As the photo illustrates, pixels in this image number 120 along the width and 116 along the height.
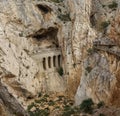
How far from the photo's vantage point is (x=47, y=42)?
51812mm

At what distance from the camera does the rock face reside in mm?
45688

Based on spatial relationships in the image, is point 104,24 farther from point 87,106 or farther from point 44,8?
point 87,106

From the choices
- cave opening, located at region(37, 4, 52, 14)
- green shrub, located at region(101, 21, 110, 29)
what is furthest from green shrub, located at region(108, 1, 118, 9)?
cave opening, located at region(37, 4, 52, 14)

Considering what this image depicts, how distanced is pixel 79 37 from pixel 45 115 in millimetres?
12947

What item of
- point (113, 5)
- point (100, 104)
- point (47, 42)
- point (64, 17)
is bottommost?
point (100, 104)

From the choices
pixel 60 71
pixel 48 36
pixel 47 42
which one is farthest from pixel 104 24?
pixel 60 71

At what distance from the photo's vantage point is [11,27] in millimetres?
48469

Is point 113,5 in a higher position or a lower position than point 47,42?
higher

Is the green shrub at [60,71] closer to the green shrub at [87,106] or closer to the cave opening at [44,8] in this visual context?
the cave opening at [44,8]

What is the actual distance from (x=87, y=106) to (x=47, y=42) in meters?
17.4

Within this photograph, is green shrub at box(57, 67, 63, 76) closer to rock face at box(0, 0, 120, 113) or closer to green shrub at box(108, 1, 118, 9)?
rock face at box(0, 0, 120, 113)

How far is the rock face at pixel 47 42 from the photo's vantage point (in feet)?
150

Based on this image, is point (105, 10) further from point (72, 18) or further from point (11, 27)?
point (11, 27)

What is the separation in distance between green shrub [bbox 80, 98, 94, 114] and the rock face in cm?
255
